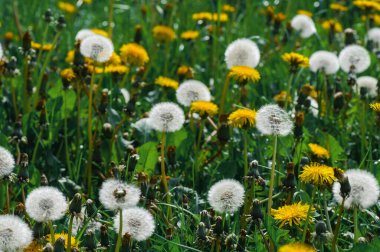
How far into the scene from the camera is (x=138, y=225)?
6.74ft

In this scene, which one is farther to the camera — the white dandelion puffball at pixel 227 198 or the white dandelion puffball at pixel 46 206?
the white dandelion puffball at pixel 227 198

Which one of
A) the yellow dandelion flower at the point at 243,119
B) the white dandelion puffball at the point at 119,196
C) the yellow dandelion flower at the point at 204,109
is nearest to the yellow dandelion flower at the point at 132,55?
the yellow dandelion flower at the point at 204,109

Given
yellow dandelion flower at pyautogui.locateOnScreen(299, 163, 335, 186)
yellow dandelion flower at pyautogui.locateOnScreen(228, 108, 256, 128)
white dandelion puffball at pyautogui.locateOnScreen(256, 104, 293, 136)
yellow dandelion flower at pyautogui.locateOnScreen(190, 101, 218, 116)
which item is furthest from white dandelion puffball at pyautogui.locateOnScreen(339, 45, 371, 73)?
yellow dandelion flower at pyautogui.locateOnScreen(299, 163, 335, 186)

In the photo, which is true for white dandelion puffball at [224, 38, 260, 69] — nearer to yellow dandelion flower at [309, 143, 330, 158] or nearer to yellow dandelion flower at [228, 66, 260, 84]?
yellow dandelion flower at [228, 66, 260, 84]

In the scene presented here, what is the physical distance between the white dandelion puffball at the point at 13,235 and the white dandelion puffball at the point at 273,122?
77 cm

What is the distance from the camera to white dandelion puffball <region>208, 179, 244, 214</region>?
87.4 inches

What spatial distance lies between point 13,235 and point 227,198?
0.64 m

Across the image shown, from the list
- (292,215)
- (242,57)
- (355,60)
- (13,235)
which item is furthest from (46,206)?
(355,60)

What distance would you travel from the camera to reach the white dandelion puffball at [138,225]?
2045 mm

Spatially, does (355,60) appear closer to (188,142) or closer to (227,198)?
(188,142)

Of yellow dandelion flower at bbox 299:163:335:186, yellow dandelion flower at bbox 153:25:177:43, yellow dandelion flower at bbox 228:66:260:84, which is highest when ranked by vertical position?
yellow dandelion flower at bbox 153:25:177:43

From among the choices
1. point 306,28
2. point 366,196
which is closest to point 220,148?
point 366,196

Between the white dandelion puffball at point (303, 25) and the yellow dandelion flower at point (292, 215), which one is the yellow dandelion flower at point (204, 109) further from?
the white dandelion puffball at point (303, 25)

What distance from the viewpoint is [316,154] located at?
2.88 metres
